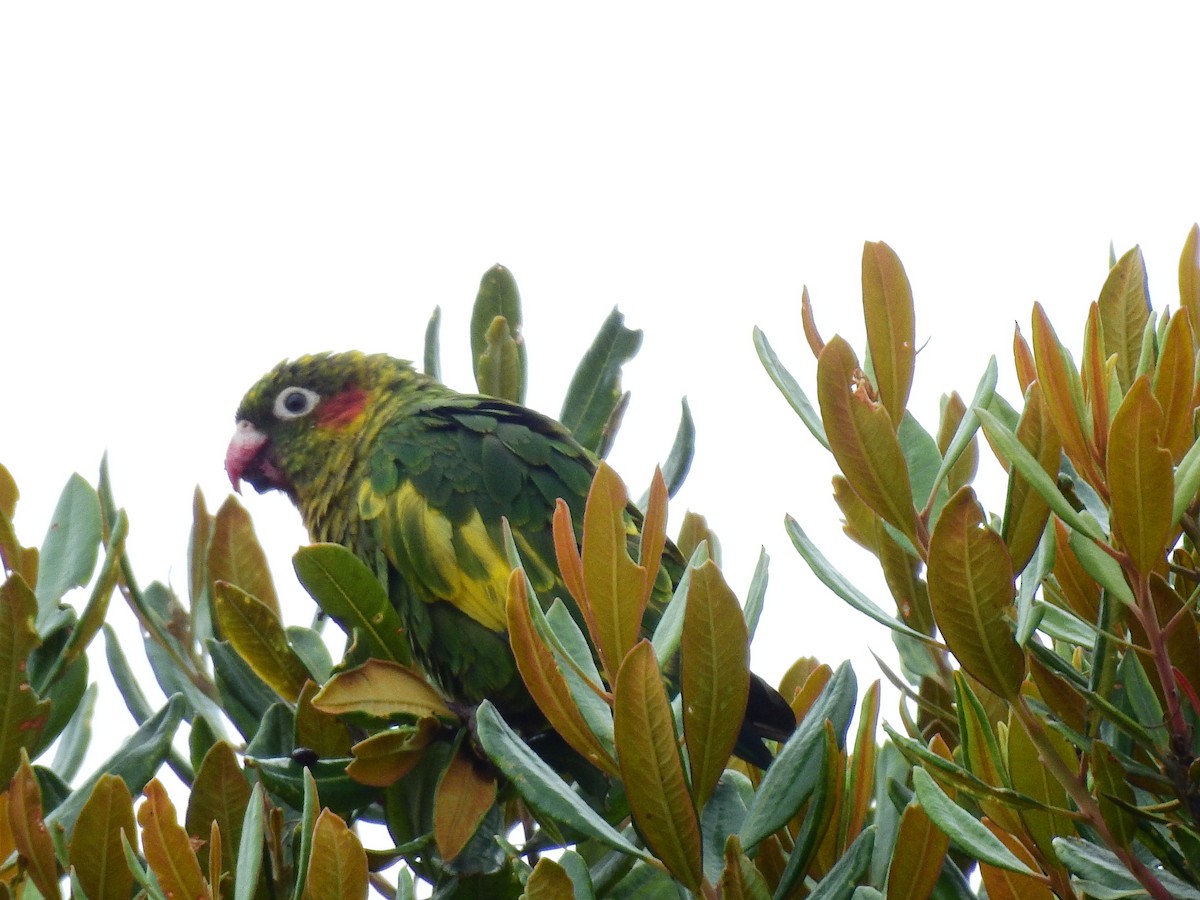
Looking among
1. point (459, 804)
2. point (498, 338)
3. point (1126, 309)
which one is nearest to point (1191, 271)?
point (1126, 309)

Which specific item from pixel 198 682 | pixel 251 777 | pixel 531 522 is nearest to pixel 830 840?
pixel 251 777

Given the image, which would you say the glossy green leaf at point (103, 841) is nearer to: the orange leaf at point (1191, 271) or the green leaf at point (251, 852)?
the green leaf at point (251, 852)

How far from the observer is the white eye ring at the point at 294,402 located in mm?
3145

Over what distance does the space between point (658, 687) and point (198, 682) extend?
1.00m

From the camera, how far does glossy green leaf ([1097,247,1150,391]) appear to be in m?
1.23

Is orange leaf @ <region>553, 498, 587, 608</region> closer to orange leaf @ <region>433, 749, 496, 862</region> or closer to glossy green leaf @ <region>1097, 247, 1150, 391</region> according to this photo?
orange leaf @ <region>433, 749, 496, 862</region>

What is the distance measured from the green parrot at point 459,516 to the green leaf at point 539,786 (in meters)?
1.12

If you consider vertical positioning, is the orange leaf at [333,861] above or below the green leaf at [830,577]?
below

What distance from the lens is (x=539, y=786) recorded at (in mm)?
1054

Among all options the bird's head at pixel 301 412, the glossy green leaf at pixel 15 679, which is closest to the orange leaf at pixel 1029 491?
the glossy green leaf at pixel 15 679

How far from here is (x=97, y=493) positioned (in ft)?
5.68

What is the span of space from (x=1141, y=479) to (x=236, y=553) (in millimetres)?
1368

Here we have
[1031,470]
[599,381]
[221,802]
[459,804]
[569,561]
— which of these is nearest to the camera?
[1031,470]

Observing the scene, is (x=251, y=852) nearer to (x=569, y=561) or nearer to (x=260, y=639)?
(x=569, y=561)
